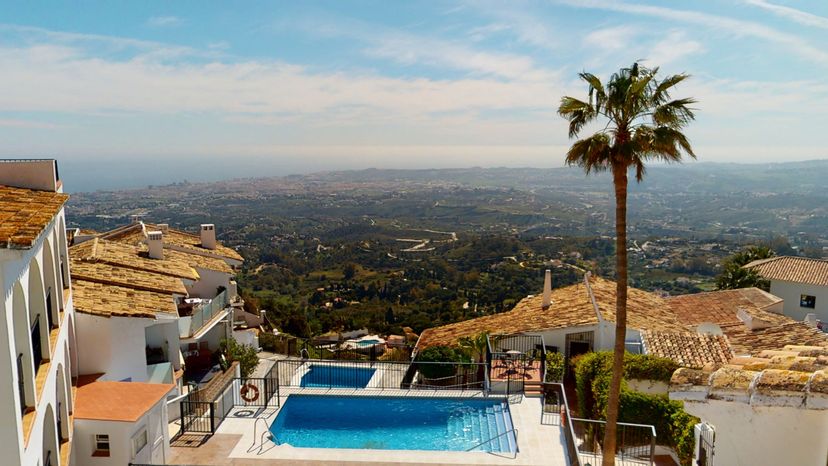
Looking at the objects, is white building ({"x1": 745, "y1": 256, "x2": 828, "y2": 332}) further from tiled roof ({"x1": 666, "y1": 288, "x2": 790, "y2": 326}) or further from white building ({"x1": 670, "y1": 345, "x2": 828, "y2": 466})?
white building ({"x1": 670, "y1": 345, "x2": 828, "y2": 466})

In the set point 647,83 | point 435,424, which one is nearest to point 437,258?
point 435,424

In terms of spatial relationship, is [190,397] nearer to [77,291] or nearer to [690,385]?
[77,291]

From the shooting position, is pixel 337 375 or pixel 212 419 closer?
pixel 212 419

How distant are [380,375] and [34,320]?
1380 centimetres

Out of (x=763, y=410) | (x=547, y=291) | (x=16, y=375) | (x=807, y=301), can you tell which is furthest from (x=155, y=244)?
(x=807, y=301)

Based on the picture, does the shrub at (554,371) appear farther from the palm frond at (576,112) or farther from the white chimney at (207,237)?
the white chimney at (207,237)

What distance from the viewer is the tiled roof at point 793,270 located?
129ft

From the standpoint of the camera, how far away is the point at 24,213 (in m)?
8.45

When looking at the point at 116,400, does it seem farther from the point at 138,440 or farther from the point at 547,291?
the point at 547,291

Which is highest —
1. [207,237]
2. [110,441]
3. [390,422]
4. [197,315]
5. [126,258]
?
[126,258]

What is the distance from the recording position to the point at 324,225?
176750mm

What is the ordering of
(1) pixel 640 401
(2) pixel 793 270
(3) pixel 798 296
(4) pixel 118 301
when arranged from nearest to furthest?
(1) pixel 640 401
(4) pixel 118 301
(3) pixel 798 296
(2) pixel 793 270

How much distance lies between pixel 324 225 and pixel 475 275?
89.9 metres

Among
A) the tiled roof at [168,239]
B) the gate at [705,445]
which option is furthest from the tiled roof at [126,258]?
the gate at [705,445]
